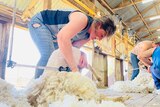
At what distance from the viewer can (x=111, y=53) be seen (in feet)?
26.2

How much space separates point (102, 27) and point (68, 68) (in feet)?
1.24

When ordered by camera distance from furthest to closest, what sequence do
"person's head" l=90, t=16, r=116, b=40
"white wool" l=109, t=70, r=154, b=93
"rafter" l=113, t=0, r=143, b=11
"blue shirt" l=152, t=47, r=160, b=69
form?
"rafter" l=113, t=0, r=143, b=11 < "white wool" l=109, t=70, r=154, b=93 < "blue shirt" l=152, t=47, r=160, b=69 < "person's head" l=90, t=16, r=116, b=40

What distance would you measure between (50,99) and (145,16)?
890 cm

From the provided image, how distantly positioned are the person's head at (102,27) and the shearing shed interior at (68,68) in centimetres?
7

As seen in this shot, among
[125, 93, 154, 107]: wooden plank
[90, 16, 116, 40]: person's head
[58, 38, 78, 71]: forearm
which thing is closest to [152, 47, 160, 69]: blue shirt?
[125, 93, 154, 107]: wooden plank

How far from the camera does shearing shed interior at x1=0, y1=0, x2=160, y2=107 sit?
1207 millimetres

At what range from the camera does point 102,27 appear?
1.53m

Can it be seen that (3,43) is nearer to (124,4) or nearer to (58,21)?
(58,21)

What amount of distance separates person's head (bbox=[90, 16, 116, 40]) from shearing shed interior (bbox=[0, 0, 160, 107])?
67 mm

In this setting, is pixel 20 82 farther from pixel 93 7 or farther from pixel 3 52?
pixel 93 7

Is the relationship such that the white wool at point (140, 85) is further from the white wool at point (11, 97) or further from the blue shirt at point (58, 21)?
the white wool at point (11, 97)

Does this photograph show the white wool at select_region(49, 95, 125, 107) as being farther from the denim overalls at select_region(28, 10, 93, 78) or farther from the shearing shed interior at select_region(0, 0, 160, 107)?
the denim overalls at select_region(28, 10, 93, 78)

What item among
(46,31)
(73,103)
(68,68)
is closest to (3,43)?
(46,31)

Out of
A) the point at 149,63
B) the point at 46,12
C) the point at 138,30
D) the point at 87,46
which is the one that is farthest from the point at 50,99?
the point at 138,30
